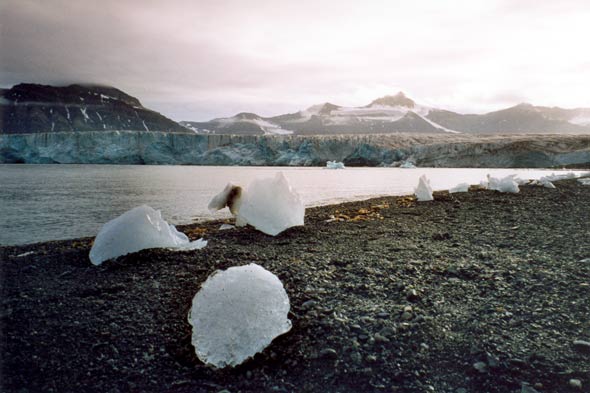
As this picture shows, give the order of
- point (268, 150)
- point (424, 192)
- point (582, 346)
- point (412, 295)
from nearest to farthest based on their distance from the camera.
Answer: point (582, 346), point (412, 295), point (424, 192), point (268, 150)

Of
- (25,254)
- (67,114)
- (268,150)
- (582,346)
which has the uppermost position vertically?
(67,114)

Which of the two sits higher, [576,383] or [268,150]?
[268,150]

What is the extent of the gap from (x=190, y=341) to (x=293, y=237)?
389 centimetres

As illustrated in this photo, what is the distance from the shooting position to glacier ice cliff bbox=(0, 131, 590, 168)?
55906 mm

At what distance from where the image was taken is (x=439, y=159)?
199 feet

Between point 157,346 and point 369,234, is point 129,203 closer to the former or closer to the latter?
point 369,234

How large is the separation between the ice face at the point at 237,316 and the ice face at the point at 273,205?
11.0 feet

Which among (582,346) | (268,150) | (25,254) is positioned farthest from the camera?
(268,150)

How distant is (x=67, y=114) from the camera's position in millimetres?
164750

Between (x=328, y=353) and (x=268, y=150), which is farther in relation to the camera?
(x=268, y=150)

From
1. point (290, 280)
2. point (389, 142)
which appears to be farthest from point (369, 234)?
point (389, 142)

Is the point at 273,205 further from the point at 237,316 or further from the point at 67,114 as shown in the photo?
the point at 67,114

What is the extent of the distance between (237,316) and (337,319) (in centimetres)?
86

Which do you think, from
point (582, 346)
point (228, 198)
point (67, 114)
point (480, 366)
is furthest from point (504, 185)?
point (67, 114)
